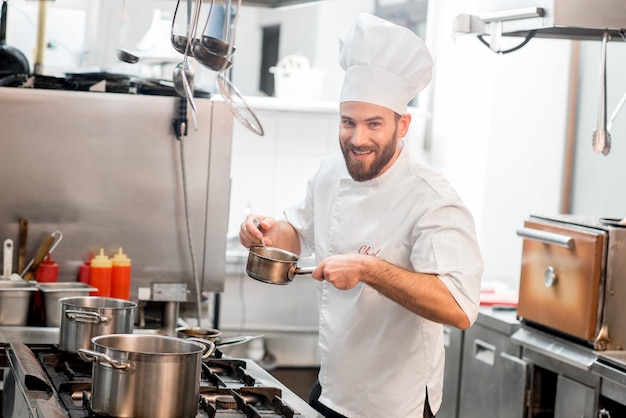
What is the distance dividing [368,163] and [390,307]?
364 millimetres

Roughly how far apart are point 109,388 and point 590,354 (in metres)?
1.88

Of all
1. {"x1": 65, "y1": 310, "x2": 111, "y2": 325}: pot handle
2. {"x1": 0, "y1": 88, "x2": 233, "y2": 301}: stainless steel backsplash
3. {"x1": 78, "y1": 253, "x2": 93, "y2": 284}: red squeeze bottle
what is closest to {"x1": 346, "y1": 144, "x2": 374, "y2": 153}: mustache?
{"x1": 65, "y1": 310, "x2": 111, "y2": 325}: pot handle

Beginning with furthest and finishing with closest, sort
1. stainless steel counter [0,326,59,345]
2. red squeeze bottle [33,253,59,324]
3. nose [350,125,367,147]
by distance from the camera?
red squeeze bottle [33,253,59,324] < stainless steel counter [0,326,59,345] < nose [350,125,367,147]

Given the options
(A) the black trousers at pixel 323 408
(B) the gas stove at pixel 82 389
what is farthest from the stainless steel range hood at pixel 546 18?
(B) the gas stove at pixel 82 389

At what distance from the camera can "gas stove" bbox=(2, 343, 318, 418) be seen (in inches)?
70.2

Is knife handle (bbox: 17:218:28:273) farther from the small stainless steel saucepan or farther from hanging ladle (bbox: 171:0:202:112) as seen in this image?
the small stainless steel saucepan

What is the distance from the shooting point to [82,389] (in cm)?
191

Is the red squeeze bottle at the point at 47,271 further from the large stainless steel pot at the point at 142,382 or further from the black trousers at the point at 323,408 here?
the large stainless steel pot at the point at 142,382

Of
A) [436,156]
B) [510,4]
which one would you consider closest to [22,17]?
[436,156]

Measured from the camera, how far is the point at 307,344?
5.11 metres

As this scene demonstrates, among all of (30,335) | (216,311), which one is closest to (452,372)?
(216,311)

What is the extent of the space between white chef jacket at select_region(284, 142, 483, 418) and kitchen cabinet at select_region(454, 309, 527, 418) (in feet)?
3.95

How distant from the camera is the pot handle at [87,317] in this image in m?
2.14

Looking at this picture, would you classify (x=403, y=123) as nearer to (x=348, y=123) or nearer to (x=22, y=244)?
(x=348, y=123)
